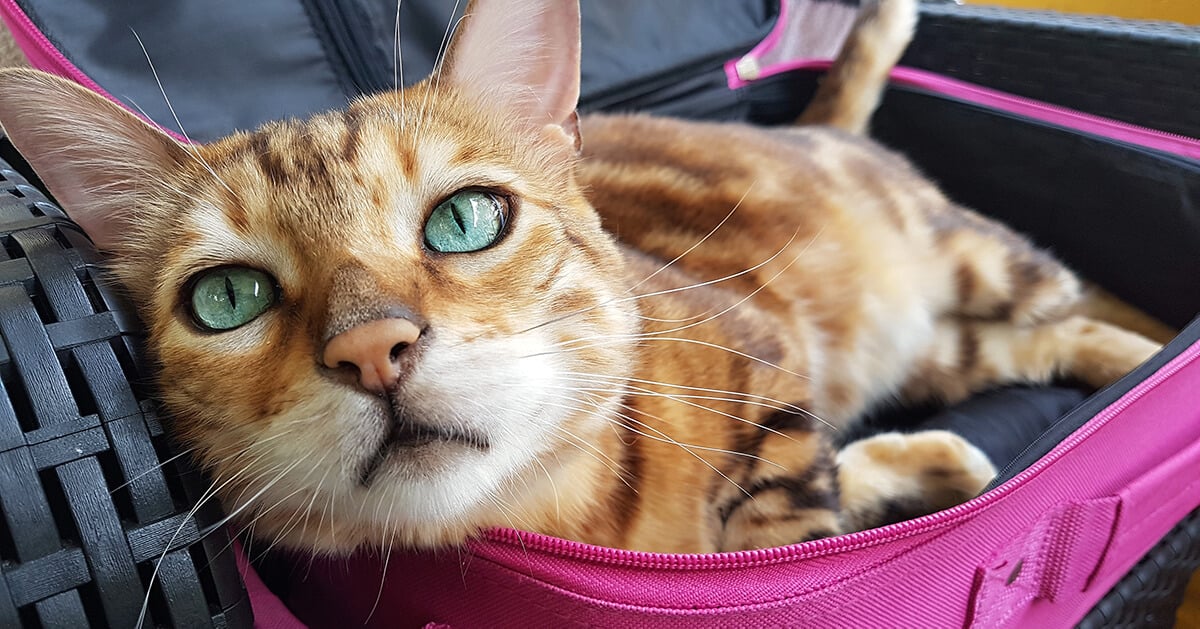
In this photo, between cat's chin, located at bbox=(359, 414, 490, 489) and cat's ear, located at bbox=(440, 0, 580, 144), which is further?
cat's ear, located at bbox=(440, 0, 580, 144)

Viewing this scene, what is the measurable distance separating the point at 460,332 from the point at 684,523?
0.39 m

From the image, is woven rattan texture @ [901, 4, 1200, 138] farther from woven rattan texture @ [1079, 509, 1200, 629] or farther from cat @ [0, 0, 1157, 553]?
woven rattan texture @ [1079, 509, 1200, 629]

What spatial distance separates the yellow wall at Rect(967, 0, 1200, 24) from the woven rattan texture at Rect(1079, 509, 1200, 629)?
1307 mm

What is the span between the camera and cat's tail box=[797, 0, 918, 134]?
1447mm

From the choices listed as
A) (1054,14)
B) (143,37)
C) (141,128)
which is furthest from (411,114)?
(1054,14)

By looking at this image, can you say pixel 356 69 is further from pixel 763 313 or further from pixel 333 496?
pixel 333 496

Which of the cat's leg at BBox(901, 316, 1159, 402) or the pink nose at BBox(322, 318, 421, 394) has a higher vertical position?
the pink nose at BBox(322, 318, 421, 394)

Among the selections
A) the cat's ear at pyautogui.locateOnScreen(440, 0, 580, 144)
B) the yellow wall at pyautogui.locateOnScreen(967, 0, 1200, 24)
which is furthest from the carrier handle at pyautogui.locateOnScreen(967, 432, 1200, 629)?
the yellow wall at pyautogui.locateOnScreen(967, 0, 1200, 24)

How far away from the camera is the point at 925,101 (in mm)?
1454

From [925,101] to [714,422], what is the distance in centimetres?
90

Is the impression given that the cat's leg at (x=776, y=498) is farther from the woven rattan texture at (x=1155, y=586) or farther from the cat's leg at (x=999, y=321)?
the cat's leg at (x=999, y=321)

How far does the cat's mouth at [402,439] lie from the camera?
0.55m

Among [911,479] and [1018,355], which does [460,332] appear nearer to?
[911,479]

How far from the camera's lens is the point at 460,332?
569 mm
